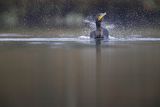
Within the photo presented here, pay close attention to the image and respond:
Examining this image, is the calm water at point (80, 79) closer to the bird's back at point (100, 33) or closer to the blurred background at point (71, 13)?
the bird's back at point (100, 33)

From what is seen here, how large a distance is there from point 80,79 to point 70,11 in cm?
159

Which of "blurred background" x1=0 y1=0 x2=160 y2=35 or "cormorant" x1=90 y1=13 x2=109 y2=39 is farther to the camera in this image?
"blurred background" x1=0 y1=0 x2=160 y2=35

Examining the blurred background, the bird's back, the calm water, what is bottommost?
the calm water

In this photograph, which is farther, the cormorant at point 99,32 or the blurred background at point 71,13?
the blurred background at point 71,13

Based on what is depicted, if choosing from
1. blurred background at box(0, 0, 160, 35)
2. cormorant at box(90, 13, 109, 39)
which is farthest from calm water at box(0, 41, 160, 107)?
blurred background at box(0, 0, 160, 35)

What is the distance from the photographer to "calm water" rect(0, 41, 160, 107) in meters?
0.78

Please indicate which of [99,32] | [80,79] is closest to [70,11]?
[99,32]

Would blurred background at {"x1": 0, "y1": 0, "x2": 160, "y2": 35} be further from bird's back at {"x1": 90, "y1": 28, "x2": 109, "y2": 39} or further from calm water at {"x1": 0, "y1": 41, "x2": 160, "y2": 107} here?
calm water at {"x1": 0, "y1": 41, "x2": 160, "y2": 107}

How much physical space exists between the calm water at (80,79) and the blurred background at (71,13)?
0.92m

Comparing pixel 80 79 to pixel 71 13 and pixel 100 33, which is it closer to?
pixel 100 33

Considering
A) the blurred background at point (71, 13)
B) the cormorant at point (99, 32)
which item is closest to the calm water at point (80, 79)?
the cormorant at point (99, 32)

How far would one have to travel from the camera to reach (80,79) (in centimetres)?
103

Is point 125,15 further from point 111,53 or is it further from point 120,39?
point 111,53

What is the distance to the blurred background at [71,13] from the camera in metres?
2.51
